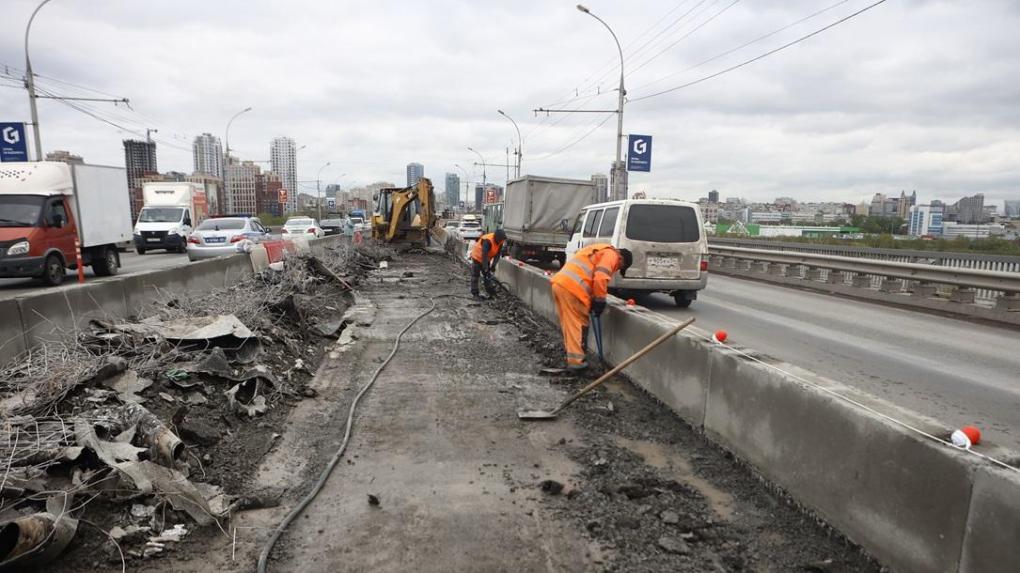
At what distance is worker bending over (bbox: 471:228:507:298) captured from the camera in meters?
12.2

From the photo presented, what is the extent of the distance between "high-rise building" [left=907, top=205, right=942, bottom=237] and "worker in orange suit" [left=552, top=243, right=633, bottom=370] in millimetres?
30306

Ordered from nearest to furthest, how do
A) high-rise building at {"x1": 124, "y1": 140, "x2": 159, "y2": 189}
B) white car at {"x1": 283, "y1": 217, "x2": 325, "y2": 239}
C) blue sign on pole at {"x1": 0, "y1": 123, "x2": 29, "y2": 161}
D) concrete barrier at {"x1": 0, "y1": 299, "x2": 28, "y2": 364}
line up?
1. concrete barrier at {"x1": 0, "y1": 299, "x2": 28, "y2": 364}
2. blue sign on pole at {"x1": 0, "y1": 123, "x2": 29, "y2": 161}
3. white car at {"x1": 283, "y1": 217, "x2": 325, "y2": 239}
4. high-rise building at {"x1": 124, "y1": 140, "x2": 159, "y2": 189}

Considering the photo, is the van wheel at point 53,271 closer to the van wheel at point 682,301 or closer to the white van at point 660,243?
the white van at point 660,243

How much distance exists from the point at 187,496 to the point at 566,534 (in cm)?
215

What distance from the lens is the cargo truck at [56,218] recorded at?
12.4 meters

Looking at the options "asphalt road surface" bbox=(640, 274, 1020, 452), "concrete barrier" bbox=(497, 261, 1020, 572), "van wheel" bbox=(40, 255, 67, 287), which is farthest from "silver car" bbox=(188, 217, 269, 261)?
"concrete barrier" bbox=(497, 261, 1020, 572)

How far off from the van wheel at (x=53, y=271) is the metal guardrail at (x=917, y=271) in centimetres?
1740

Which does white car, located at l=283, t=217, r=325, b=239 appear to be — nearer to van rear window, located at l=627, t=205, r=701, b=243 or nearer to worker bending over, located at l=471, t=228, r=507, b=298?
worker bending over, located at l=471, t=228, r=507, b=298

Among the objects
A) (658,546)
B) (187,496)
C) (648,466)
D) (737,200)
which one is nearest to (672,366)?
(648,466)

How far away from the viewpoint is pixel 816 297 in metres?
14.3

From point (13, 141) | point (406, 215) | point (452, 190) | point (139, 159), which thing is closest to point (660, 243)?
point (406, 215)

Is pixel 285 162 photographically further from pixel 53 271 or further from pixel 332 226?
pixel 53 271

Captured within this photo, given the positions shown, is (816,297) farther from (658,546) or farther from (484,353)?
(658,546)

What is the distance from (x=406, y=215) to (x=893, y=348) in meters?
20.3
